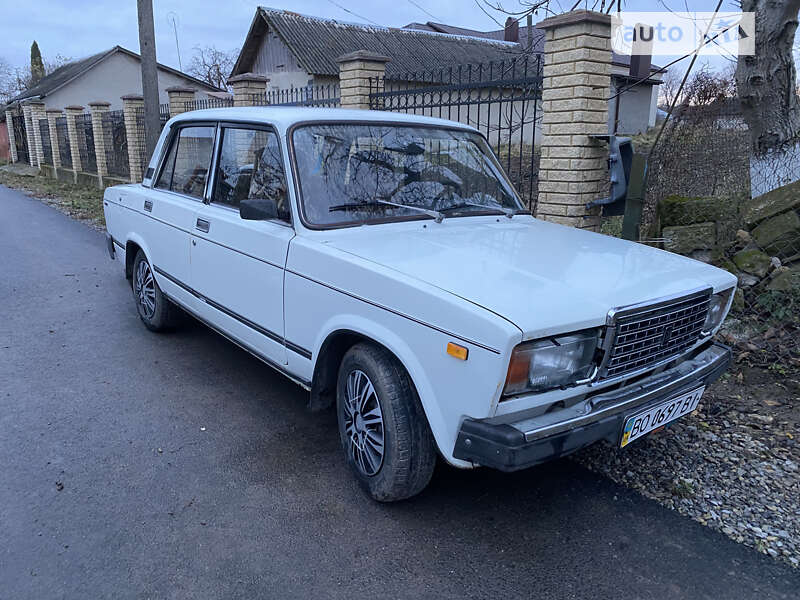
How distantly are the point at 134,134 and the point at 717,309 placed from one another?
16.4 metres

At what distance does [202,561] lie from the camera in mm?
2680

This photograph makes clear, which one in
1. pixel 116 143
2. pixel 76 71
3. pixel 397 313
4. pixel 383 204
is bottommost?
pixel 397 313

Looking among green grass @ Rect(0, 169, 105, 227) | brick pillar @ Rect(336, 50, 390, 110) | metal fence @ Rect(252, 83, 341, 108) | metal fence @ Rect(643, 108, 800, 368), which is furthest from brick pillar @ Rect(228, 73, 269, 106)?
metal fence @ Rect(643, 108, 800, 368)

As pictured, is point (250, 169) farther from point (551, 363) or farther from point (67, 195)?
point (67, 195)

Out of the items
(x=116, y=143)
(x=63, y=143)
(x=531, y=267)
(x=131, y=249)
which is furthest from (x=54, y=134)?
(x=531, y=267)

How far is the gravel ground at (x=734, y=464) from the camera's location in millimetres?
2982

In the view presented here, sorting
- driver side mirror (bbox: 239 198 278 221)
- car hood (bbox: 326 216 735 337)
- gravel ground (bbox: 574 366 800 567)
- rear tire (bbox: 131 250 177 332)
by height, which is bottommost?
gravel ground (bbox: 574 366 800 567)

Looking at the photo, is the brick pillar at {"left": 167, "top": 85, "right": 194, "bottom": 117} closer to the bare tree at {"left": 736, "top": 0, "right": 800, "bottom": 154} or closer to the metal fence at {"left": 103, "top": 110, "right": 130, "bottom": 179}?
the metal fence at {"left": 103, "top": 110, "right": 130, "bottom": 179}

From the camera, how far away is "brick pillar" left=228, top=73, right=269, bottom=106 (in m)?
12.2

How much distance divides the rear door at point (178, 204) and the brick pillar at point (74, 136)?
1877cm

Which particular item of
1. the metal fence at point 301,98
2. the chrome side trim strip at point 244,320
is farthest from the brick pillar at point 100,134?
the chrome side trim strip at point 244,320

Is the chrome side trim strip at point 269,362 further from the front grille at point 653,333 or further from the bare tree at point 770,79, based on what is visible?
the bare tree at point 770,79

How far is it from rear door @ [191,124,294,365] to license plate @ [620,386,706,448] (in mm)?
1876

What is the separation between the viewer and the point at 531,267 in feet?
9.59
